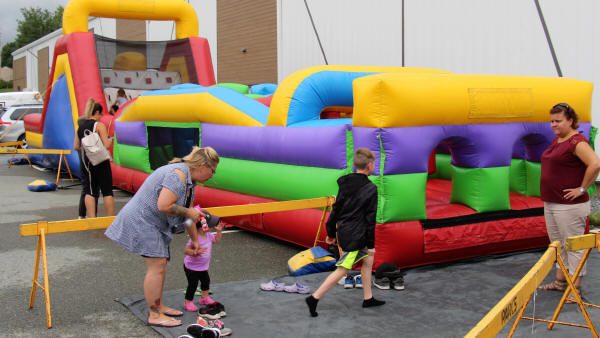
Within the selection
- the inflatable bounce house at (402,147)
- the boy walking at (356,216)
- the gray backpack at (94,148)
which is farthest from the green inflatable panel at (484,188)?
the gray backpack at (94,148)

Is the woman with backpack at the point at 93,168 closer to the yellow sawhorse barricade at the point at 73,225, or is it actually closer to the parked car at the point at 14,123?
the yellow sawhorse barricade at the point at 73,225

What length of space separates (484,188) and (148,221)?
321 cm

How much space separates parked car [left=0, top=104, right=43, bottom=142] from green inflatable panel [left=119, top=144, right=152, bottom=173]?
1101 centimetres

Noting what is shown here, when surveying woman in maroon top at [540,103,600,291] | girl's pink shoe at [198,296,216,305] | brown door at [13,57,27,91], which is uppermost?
brown door at [13,57,27,91]

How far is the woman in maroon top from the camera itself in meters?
4.77

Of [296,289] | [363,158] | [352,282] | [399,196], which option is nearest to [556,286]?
[399,196]

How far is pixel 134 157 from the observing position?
10.5 metres

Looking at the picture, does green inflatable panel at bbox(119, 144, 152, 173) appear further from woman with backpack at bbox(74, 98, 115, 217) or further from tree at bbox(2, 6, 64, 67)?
tree at bbox(2, 6, 64, 67)

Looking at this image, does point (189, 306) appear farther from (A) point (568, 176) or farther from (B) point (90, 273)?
(A) point (568, 176)

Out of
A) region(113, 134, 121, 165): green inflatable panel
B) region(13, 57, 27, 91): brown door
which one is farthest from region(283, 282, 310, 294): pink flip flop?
region(13, 57, 27, 91): brown door

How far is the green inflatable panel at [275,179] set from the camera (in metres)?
6.15

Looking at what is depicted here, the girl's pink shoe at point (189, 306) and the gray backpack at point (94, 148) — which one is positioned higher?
the gray backpack at point (94, 148)

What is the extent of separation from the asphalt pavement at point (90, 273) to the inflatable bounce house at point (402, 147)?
0.51 meters

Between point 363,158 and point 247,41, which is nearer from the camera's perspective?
point 363,158
